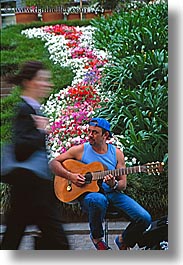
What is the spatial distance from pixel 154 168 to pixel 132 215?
0.23m

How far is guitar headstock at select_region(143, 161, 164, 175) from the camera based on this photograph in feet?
7.84

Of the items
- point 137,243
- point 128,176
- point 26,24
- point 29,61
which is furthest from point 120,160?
point 26,24

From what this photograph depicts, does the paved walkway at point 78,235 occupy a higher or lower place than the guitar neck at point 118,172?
lower

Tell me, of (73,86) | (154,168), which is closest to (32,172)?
(73,86)

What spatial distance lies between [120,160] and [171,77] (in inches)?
17.0

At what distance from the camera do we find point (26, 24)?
241 centimetres

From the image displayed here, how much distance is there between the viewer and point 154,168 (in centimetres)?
239

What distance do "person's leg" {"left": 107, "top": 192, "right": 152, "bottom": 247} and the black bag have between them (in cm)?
3

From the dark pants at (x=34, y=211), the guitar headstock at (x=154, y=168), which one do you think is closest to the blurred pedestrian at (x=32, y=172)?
the dark pants at (x=34, y=211)

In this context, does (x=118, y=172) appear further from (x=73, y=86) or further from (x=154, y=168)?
(x=73, y=86)

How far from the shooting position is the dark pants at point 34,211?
91.6 inches

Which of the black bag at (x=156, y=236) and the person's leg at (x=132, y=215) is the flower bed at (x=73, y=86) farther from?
the black bag at (x=156, y=236)

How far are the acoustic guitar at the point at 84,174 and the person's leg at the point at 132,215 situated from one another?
95 millimetres

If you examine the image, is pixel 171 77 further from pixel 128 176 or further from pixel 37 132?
pixel 37 132
